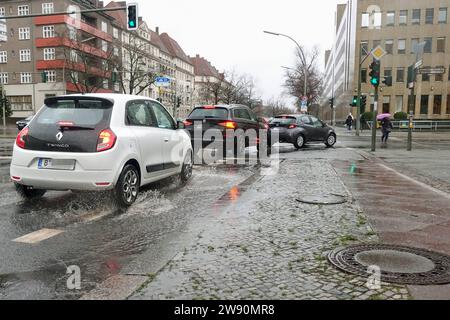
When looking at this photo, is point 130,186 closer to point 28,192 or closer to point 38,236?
point 28,192

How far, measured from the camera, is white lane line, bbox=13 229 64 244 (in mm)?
4602

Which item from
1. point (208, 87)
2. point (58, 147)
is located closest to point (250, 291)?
point (58, 147)

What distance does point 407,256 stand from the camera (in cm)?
411

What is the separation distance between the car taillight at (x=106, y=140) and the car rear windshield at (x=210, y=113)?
24.8ft

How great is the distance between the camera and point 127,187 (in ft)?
20.8

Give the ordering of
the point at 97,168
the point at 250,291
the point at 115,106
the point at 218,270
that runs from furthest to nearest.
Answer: the point at 115,106 < the point at 97,168 < the point at 218,270 < the point at 250,291

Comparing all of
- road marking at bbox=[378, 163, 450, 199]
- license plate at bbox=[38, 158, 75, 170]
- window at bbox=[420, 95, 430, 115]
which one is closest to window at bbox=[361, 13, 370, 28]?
window at bbox=[420, 95, 430, 115]

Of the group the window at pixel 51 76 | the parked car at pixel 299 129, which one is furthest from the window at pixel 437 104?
the window at pixel 51 76

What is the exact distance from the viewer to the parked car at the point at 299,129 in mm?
18562

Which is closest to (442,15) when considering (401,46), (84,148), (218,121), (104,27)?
(401,46)

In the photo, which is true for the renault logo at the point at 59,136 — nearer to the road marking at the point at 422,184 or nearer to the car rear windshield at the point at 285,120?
the road marking at the point at 422,184

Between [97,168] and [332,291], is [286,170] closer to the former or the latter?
[97,168]

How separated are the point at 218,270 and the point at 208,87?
77078mm

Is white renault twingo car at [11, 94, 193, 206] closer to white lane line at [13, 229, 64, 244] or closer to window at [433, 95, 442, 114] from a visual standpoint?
white lane line at [13, 229, 64, 244]
